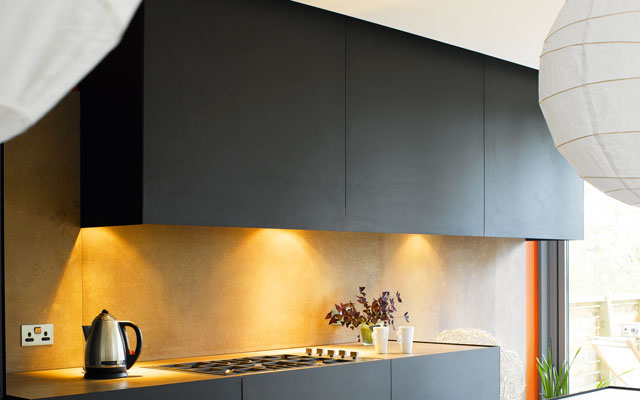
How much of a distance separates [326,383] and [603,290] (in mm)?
3317

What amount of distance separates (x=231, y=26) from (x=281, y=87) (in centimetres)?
33

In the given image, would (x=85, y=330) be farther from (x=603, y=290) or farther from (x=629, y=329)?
(x=629, y=329)

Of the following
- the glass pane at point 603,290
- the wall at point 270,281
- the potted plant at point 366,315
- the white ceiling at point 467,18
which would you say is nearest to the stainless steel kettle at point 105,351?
the wall at point 270,281

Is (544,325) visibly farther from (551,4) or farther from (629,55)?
(629,55)

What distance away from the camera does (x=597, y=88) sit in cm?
177

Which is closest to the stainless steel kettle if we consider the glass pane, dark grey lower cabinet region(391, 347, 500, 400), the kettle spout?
the kettle spout

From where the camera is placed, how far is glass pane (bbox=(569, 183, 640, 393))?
5328 millimetres

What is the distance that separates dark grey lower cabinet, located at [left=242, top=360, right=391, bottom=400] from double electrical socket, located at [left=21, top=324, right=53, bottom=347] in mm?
785

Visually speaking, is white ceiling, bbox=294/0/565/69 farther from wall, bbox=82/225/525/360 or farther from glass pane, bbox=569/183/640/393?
glass pane, bbox=569/183/640/393

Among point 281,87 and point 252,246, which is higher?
point 281,87

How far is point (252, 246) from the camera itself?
11.3 feet

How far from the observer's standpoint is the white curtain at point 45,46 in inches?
13.3

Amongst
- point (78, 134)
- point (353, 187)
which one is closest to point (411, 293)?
point (353, 187)

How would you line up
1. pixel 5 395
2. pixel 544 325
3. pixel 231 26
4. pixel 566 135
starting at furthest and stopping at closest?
pixel 544 325, pixel 231 26, pixel 5 395, pixel 566 135
